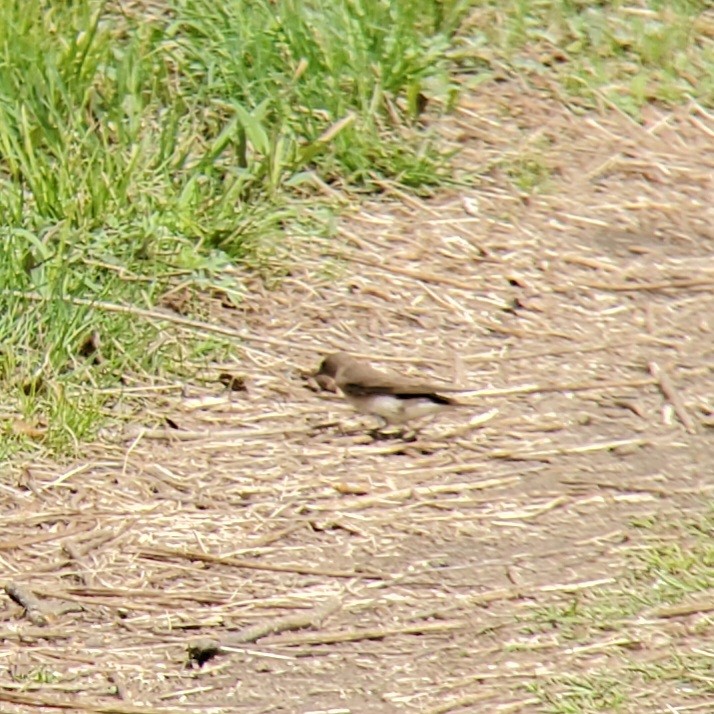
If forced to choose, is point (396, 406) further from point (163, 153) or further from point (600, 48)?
point (600, 48)

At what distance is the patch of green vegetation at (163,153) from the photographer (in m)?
5.34

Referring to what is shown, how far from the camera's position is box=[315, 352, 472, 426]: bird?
5.15 meters

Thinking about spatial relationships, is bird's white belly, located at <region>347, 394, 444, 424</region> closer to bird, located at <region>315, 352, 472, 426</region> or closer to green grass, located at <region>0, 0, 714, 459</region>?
bird, located at <region>315, 352, 472, 426</region>

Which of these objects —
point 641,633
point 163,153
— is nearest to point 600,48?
point 163,153

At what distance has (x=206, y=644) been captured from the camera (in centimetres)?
413

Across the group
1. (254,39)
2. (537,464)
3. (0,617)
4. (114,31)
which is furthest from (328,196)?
(0,617)

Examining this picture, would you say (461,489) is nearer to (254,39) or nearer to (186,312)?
(186,312)

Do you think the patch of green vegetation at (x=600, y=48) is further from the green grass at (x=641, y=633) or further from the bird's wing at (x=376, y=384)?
the green grass at (x=641, y=633)

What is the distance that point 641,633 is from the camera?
164 inches

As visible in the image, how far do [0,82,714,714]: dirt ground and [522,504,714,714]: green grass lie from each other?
2cm

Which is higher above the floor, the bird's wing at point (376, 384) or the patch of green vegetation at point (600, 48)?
the patch of green vegetation at point (600, 48)

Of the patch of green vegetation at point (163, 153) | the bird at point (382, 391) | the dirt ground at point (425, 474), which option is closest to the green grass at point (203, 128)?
the patch of green vegetation at point (163, 153)

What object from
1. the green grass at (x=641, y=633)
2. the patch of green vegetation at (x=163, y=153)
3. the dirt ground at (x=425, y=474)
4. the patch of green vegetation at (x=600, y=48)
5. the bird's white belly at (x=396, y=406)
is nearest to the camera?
the green grass at (x=641, y=633)

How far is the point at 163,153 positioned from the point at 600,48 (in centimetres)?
230
